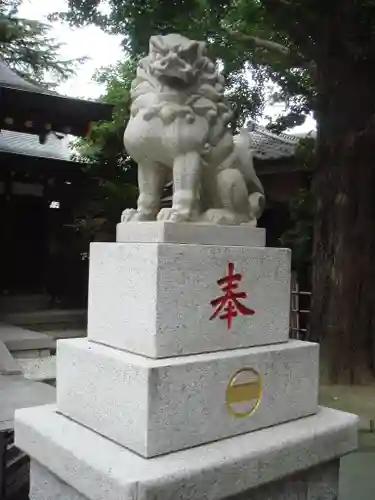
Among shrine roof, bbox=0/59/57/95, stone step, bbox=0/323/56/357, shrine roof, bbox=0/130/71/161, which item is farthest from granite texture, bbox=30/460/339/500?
shrine roof, bbox=0/130/71/161

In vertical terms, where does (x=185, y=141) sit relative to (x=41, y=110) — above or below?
below

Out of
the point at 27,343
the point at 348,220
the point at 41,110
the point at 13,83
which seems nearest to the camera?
the point at 348,220

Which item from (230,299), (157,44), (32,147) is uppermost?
(32,147)

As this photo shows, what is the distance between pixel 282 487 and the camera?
7.36ft

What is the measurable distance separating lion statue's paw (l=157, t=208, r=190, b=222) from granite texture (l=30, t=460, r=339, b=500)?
113 centimetres

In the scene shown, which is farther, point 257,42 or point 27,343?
point 257,42

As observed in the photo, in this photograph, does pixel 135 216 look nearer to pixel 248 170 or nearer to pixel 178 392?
pixel 248 170

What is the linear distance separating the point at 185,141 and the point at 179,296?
2.21ft

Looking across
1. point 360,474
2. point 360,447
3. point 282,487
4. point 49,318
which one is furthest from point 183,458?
point 49,318

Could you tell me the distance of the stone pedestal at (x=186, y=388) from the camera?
192 centimetres

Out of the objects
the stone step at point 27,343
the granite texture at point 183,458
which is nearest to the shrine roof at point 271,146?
the stone step at point 27,343

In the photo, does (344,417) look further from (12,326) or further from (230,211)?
(12,326)

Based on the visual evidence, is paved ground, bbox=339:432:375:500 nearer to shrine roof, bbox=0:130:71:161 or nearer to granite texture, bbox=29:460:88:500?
granite texture, bbox=29:460:88:500

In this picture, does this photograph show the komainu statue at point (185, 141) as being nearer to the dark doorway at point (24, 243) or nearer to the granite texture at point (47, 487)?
the granite texture at point (47, 487)
